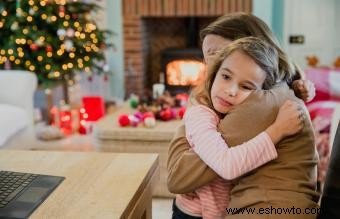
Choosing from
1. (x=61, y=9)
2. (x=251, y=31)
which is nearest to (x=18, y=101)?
(x=61, y=9)

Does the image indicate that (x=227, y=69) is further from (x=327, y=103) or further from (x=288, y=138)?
(x=327, y=103)

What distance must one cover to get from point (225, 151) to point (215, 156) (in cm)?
3

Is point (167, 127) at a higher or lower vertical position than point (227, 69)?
lower

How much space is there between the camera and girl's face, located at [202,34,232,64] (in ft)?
4.00

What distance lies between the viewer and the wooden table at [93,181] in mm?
1058

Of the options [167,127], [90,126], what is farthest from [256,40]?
[90,126]

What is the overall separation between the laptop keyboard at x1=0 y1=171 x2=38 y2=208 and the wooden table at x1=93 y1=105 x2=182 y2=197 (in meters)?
1.18

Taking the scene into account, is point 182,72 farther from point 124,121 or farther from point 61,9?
point 124,121

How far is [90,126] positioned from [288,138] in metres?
2.83

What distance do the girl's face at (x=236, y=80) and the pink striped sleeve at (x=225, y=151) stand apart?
0.06m

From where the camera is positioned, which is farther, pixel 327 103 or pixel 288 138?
pixel 327 103

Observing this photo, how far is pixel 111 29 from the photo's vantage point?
4.48m

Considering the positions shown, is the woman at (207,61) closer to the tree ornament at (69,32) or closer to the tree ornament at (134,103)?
the tree ornament at (134,103)

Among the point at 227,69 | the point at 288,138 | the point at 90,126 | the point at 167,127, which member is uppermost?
the point at 227,69
